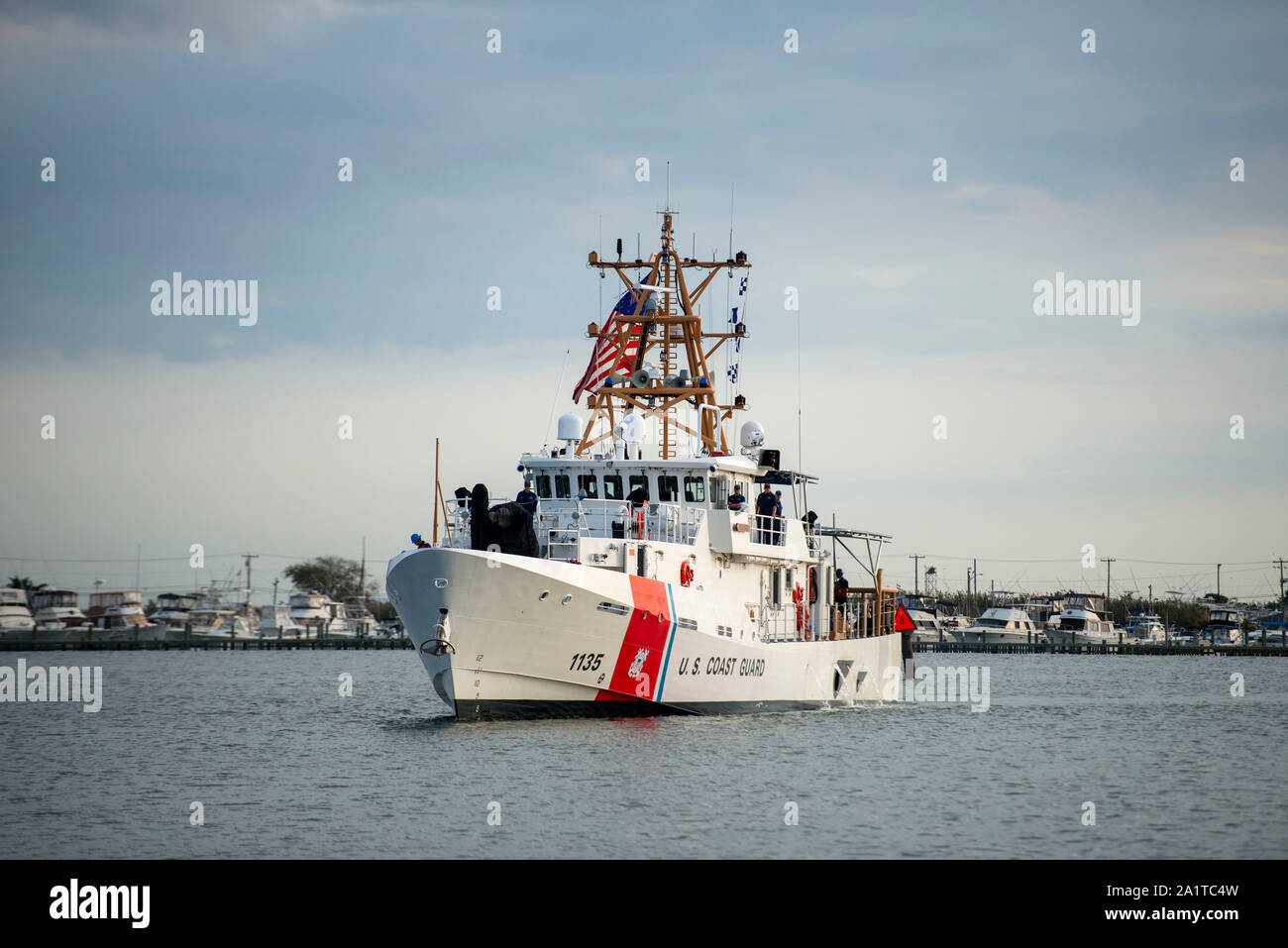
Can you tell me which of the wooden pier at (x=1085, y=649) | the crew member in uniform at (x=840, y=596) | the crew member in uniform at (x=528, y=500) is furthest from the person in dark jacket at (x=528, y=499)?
the wooden pier at (x=1085, y=649)

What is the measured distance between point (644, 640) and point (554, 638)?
2.09 meters

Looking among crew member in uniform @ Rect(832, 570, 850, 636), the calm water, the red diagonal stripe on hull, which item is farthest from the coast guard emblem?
crew member in uniform @ Rect(832, 570, 850, 636)

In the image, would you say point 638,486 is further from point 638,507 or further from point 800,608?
point 800,608

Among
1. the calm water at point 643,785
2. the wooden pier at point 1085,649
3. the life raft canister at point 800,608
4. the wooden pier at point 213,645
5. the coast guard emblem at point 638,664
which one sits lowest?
the wooden pier at point 1085,649

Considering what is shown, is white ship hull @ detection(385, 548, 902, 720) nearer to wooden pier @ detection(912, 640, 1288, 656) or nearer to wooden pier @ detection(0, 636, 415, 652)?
wooden pier @ detection(0, 636, 415, 652)

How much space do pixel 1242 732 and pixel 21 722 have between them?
103 ft

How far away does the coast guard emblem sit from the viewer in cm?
2698

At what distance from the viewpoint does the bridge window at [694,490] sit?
30828 millimetres

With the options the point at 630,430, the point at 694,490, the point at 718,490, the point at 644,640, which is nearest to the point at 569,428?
the point at 630,430

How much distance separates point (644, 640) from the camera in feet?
88.4

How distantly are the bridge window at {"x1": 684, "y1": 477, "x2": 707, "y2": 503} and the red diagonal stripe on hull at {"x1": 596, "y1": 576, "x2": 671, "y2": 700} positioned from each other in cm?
380

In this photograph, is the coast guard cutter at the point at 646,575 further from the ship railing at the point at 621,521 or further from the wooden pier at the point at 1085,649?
the wooden pier at the point at 1085,649

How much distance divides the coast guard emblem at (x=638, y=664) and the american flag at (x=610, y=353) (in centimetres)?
893
